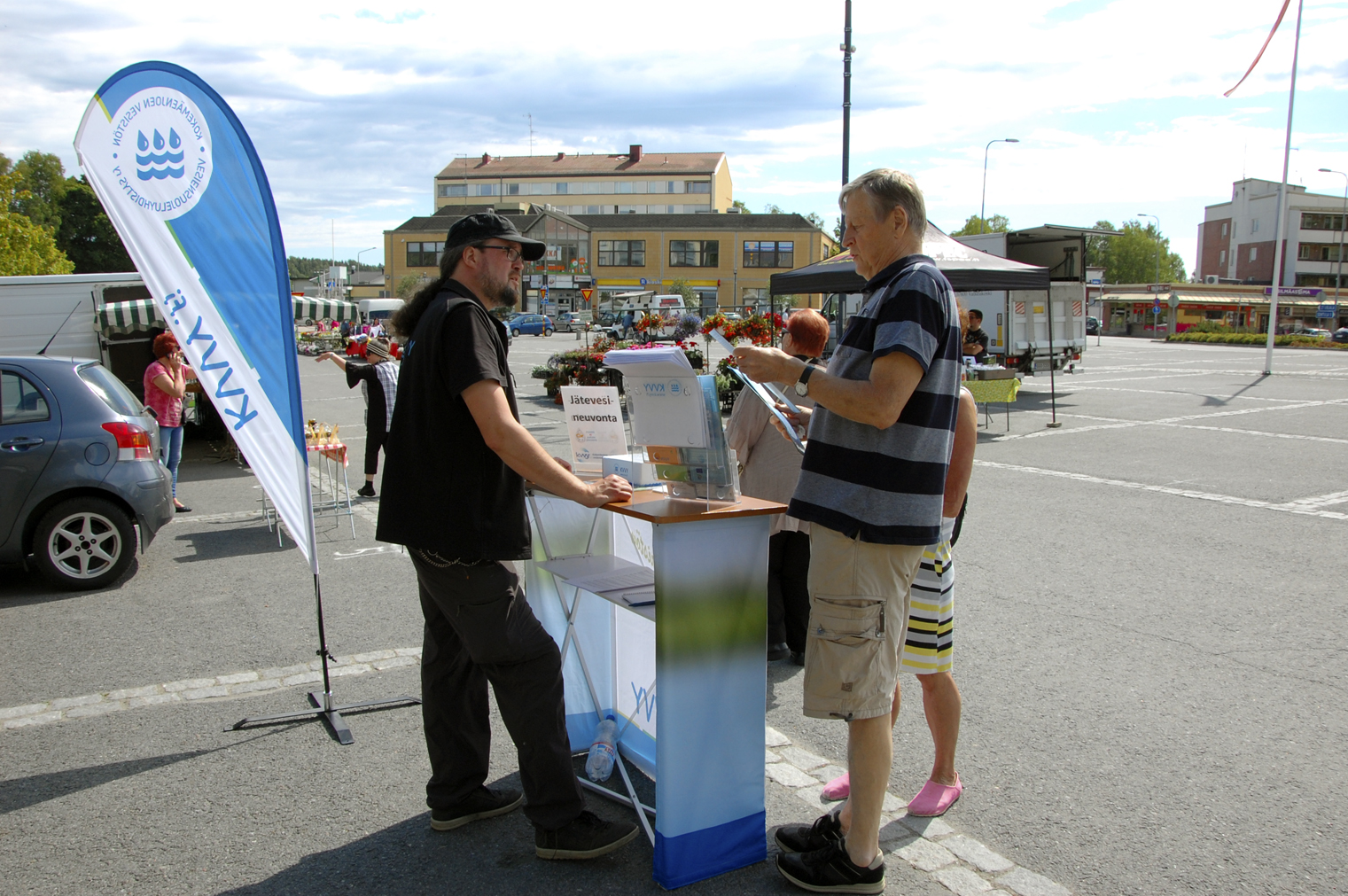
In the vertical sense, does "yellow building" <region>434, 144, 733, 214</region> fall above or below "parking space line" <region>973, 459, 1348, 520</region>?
above

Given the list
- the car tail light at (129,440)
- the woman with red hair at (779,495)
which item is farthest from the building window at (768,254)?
the woman with red hair at (779,495)

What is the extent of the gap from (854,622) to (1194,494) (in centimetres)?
809

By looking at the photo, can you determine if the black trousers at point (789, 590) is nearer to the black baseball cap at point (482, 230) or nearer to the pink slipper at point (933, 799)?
the pink slipper at point (933, 799)

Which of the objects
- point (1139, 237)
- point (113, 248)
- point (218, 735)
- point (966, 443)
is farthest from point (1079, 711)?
A: point (1139, 237)

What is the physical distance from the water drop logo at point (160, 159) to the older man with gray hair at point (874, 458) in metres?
2.97

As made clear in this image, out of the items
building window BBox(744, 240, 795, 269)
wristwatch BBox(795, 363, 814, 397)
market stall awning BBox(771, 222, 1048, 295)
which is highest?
building window BBox(744, 240, 795, 269)

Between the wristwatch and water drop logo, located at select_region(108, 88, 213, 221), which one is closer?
the wristwatch

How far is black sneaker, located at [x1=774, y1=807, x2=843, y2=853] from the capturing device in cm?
293

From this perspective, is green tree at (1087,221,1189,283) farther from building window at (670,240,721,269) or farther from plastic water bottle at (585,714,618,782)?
plastic water bottle at (585,714,618,782)

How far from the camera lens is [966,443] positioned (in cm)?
315

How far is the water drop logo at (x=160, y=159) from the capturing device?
13.4 ft

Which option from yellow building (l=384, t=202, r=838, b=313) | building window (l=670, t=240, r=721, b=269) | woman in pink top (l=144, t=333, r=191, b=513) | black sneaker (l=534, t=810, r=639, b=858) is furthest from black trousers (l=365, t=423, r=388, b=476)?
building window (l=670, t=240, r=721, b=269)

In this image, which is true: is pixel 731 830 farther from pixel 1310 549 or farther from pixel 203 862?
pixel 1310 549

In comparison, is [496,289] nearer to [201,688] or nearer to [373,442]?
[201,688]
